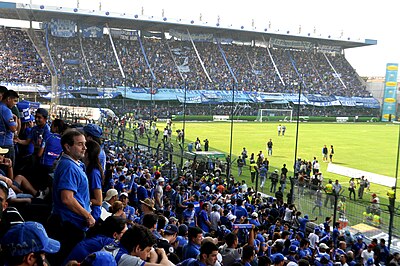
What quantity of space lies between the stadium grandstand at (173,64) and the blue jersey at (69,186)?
42.5 m

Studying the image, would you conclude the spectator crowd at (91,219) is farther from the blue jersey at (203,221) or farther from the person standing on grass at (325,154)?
the person standing on grass at (325,154)

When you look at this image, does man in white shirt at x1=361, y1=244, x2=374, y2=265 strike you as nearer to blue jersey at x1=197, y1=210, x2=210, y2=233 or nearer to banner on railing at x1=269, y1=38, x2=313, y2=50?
blue jersey at x1=197, y1=210, x2=210, y2=233

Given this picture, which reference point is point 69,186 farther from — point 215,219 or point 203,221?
point 215,219

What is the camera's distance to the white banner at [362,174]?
2291 cm

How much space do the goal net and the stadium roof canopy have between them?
49.2 feet

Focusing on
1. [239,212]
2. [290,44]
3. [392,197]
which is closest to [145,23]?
[290,44]

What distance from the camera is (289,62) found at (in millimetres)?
78125

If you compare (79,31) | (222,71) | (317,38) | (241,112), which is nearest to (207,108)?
(241,112)

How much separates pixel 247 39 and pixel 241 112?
812 inches

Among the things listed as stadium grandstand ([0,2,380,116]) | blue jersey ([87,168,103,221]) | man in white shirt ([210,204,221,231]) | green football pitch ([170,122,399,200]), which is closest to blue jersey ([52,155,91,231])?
blue jersey ([87,168,103,221])

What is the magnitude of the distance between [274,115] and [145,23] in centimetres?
2168

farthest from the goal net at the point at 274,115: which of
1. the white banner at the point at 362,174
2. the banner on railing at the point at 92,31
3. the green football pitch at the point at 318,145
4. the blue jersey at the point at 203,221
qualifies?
the blue jersey at the point at 203,221

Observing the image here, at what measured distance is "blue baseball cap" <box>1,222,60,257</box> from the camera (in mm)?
2576

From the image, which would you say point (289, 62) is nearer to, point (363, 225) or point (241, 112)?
point (241, 112)
